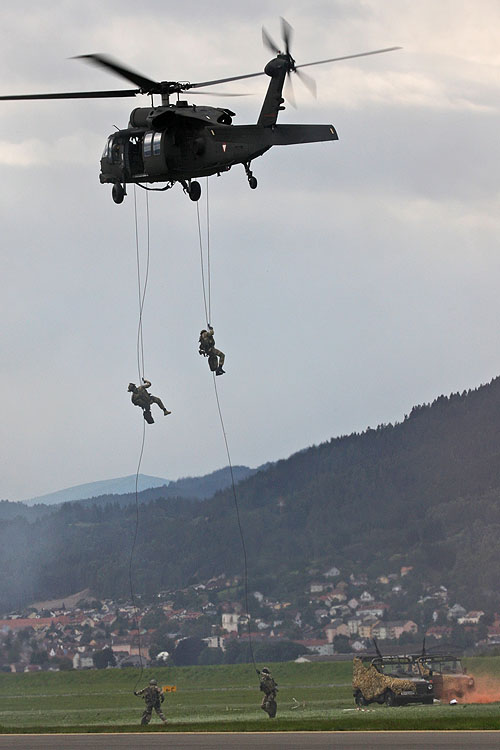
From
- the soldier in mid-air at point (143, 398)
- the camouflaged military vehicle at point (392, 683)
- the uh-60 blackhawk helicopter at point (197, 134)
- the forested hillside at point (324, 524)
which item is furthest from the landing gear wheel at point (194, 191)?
the forested hillside at point (324, 524)

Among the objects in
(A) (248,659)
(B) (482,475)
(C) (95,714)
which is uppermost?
(B) (482,475)

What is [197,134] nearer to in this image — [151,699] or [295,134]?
[295,134]

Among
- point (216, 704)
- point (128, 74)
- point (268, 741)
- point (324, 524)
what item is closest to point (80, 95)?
point (128, 74)

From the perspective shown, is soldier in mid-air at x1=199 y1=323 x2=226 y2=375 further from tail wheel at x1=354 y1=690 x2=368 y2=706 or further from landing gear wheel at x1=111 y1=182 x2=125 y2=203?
tail wheel at x1=354 y1=690 x2=368 y2=706

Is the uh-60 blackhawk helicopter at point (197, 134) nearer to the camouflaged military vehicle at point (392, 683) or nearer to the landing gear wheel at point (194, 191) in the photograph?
the landing gear wheel at point (194, 191)

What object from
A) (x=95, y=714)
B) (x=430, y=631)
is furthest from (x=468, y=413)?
(x=95, y=714)

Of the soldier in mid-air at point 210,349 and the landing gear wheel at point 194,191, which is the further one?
the soldier in mid-air at point 210,349

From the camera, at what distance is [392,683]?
41.1m

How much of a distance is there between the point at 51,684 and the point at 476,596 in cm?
4693

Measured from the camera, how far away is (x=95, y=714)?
52.0m

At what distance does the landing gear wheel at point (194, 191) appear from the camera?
35.9 m

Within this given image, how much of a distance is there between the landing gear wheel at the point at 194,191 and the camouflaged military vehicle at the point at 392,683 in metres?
16.3

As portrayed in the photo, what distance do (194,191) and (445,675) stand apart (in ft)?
60.5

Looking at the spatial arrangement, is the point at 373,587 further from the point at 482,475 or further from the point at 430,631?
the point at 482,475
